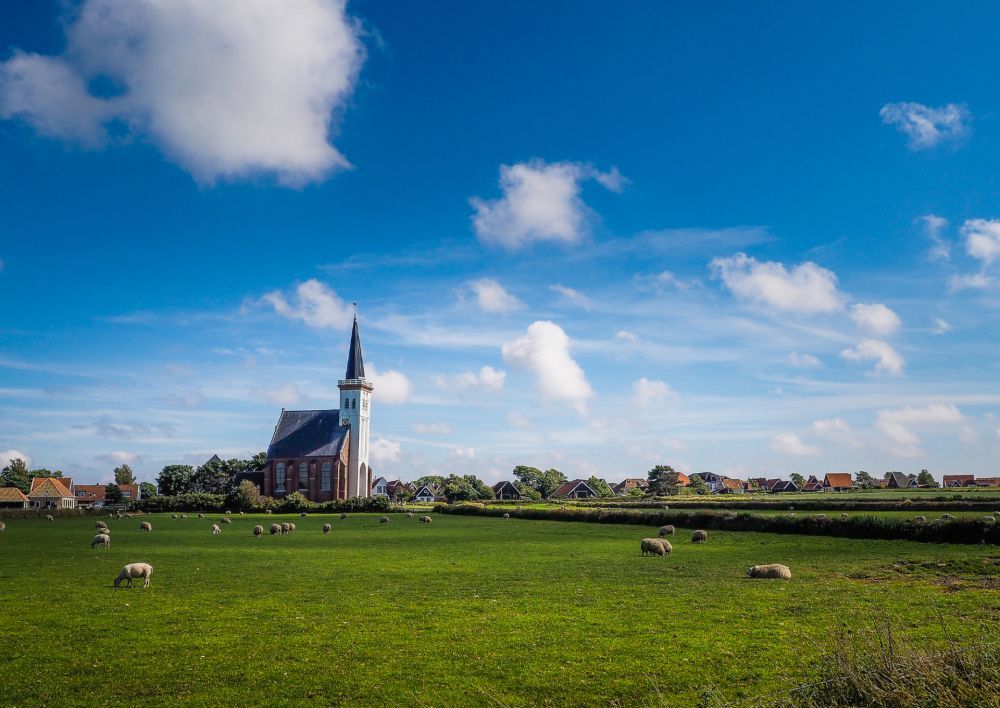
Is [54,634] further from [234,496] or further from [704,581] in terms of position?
[234,496]

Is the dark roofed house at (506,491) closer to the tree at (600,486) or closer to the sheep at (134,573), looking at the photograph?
the tree at (600,486)

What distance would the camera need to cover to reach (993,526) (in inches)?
1532

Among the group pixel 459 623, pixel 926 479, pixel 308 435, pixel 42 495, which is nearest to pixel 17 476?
pixel 42 495

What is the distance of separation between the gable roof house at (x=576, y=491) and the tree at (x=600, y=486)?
1.90 m

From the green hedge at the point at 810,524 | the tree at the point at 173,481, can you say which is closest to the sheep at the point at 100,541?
the green hedge at the point at 810,524

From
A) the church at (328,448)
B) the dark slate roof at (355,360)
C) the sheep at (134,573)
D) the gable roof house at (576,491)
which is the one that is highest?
the dark slate roof at (355,360)

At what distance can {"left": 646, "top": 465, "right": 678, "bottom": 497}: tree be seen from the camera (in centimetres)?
15325

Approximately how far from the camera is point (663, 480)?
155875 millimetres

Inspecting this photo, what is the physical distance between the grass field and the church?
111300 millimetres

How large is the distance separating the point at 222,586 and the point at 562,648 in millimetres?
15749

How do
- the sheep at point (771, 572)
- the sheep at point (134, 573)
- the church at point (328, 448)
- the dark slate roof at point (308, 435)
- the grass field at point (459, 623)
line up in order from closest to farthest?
the grass field at point (459, 623) → the sheep at point (134, 573) → the sheep at point (771, 572) → the church at point (328, 448) → the dark slate roof at point (308, 435)

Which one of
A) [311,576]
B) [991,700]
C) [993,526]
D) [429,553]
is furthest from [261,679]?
[993,526]

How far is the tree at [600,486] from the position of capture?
167 m

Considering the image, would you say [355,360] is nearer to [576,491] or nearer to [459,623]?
[576,491]
